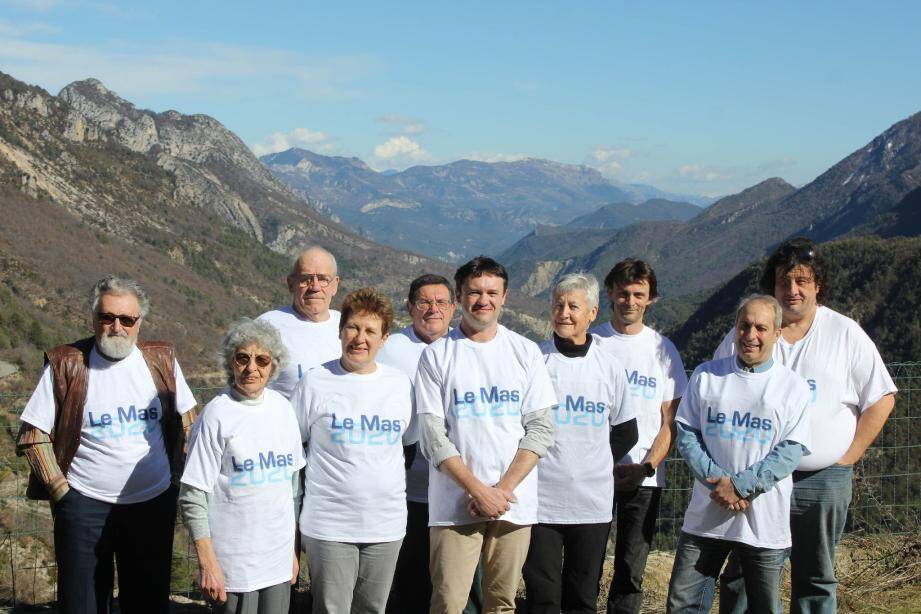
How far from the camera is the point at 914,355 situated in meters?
37.0

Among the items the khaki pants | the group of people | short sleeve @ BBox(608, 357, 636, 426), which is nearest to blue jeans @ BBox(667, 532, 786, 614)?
the group of people

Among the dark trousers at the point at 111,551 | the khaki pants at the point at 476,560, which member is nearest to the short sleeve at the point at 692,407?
the khaki pants at the point at 476,560

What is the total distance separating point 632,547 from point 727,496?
800 millimetres

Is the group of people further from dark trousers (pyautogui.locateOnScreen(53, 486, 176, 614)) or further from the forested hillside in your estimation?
the forested hillside

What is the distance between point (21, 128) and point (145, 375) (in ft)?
235

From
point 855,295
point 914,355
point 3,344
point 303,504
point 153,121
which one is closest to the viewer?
point 303,504

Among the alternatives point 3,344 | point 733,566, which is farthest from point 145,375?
point 3,344

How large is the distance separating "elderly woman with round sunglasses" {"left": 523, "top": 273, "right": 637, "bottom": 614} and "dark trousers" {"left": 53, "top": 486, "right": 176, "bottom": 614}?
1739 millimetres

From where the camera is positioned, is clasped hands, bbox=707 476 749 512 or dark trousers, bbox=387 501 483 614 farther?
dark trousers, bbox=387 501 483 614

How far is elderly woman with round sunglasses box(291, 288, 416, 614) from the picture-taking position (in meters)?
3.61

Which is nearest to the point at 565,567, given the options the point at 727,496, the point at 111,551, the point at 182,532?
the point at 727,496

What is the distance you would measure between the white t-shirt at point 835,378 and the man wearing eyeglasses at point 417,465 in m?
1.53

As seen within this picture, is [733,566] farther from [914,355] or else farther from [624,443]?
[914,355]

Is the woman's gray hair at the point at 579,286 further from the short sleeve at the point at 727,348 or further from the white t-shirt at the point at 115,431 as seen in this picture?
the white t-shirt at the point at 115,431
